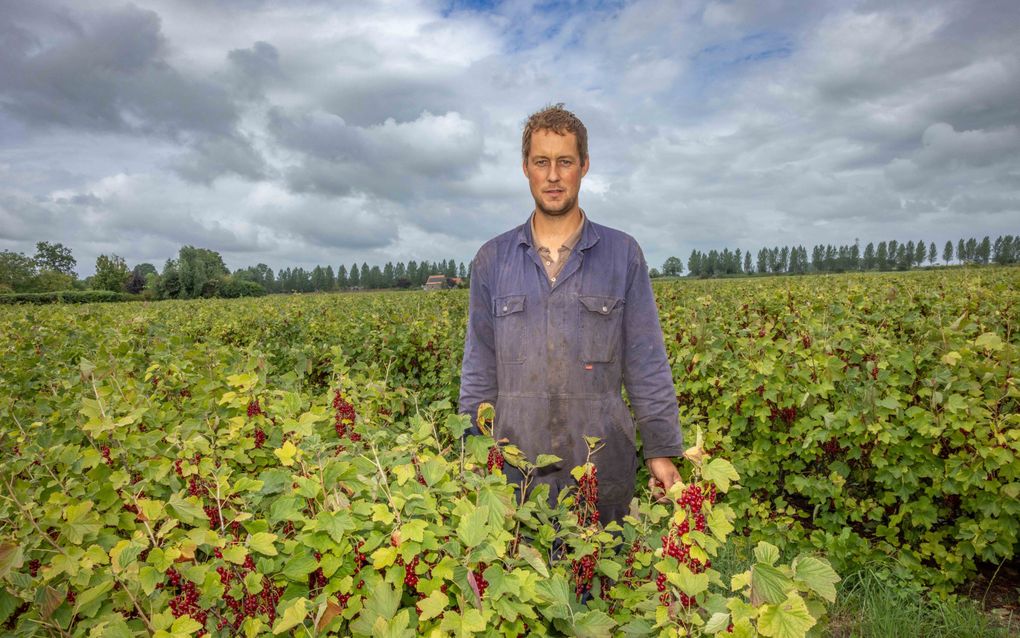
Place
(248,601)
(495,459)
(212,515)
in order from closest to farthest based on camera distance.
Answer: (248,601)
(212,515)
(495,459)

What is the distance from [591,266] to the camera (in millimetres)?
3031

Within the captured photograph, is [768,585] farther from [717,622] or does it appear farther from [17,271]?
[17,271]

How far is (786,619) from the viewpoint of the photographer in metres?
1.12

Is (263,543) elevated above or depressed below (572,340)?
below

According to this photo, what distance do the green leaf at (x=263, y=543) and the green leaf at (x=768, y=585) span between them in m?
1.08

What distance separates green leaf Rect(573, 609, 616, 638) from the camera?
129 cm

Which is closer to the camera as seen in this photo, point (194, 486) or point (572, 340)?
point (194, 486)

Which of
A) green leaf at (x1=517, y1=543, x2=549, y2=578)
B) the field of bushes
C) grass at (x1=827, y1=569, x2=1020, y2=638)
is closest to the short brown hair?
the field of bushes

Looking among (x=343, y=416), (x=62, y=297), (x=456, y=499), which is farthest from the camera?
(x=62, y=297)

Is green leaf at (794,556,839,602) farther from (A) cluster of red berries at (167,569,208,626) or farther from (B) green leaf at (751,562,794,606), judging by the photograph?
(A) cluster of red berries at (167,569,208,626)

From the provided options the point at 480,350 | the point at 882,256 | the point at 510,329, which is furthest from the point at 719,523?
the point at 882,256

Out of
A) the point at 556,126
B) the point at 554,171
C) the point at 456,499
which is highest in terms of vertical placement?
the point at 556,126

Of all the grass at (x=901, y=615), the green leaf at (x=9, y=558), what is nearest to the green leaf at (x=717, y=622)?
the green leaf at (x=9, y=558)

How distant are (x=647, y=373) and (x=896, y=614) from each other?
264 cm
